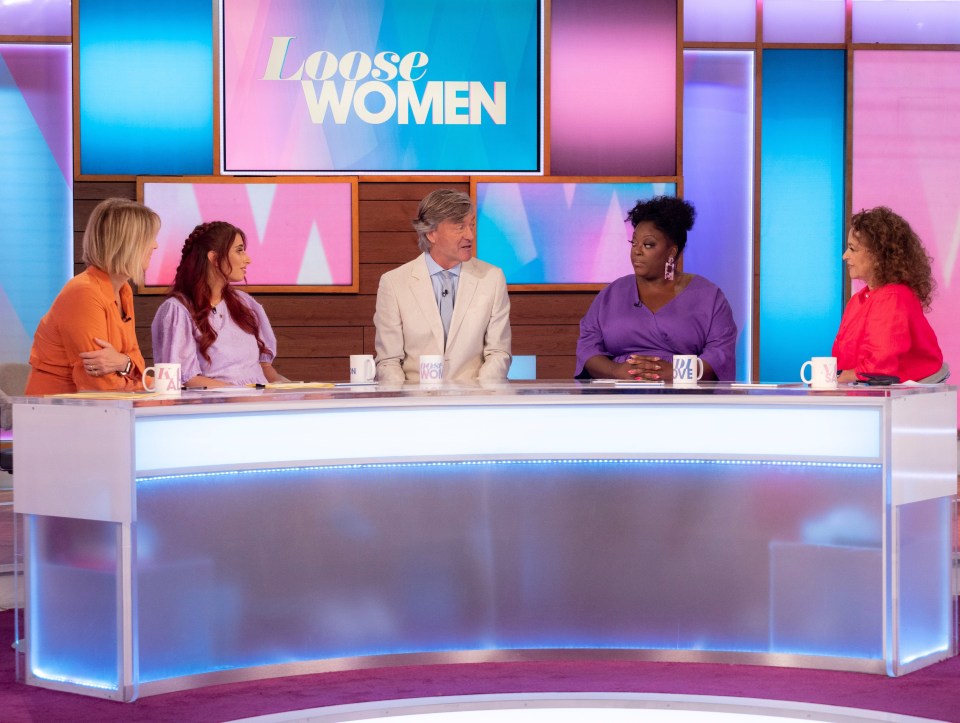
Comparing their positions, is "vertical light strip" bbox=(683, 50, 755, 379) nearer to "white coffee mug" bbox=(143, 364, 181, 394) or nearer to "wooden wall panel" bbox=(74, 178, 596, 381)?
"wooden wall panel" bbox=(74, 178, 596, 381)

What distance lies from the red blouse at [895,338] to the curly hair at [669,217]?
2.23 ft

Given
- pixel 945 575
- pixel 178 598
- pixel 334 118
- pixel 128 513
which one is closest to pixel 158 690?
pixel 178 598

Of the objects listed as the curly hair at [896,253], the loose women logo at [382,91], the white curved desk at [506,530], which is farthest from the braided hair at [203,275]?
the curly hair at [896,253]

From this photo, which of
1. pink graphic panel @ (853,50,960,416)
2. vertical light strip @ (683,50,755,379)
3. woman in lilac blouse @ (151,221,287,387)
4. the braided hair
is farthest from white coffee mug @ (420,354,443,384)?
pink graphic panel @ (853,50,960,416)

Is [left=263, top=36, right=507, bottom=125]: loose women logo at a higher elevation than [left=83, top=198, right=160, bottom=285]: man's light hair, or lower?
higher

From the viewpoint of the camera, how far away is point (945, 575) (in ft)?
11.2

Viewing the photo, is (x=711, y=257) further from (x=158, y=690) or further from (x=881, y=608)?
(x=158, y=690)

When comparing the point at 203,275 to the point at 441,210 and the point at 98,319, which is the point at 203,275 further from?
the point at 441,210

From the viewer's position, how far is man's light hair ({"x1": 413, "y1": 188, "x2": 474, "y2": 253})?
4.16m

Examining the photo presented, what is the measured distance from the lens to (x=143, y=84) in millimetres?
5406

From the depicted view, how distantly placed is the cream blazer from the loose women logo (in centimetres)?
153

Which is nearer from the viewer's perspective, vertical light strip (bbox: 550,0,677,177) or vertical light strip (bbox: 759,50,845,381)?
vertical light strip (bbox: 550,0,677,177)

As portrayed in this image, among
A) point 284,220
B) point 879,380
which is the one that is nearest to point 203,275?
point 284,220

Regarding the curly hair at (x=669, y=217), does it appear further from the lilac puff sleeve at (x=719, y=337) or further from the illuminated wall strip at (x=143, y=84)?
the illuminated wall strip at (x=143, y=84)
